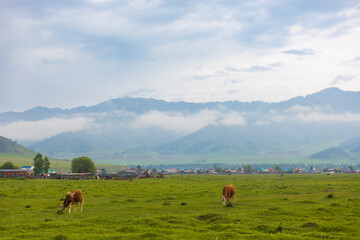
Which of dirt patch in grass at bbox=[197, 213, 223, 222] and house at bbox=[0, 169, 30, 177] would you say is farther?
house at bbox=[0, 169, 30, 177]

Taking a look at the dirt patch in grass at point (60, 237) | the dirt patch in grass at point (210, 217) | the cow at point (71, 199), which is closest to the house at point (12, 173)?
the cow at point (71, 199)

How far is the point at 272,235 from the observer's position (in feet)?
82.1

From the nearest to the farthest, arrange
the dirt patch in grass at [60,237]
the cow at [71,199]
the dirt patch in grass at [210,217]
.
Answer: the dirt patch in grass at [60,237], the dirt patch in grass at [210,217], the cow at [71,199]

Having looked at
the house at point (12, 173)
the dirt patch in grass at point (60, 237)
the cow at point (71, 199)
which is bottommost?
the house at point (12, 173)

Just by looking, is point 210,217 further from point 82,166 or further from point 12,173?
point 82,166

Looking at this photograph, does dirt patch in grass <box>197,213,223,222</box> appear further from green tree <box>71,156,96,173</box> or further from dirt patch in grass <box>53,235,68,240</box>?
green tree <box>71,156,96,173</box>

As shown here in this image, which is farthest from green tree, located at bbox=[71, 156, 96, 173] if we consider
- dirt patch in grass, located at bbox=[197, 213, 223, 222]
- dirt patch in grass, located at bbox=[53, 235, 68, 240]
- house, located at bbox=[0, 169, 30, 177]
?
dirt patch in grass, located at bbox=[53, 235, 68, 240]

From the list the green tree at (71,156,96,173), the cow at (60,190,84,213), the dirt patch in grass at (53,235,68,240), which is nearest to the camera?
the dirt patch in grass at (53,235,68,240)

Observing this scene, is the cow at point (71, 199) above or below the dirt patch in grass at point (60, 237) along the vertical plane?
above

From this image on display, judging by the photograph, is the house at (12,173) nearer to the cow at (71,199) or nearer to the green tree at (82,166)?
the green tree at (82,166)

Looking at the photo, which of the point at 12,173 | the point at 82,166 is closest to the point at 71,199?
the point at 12,173

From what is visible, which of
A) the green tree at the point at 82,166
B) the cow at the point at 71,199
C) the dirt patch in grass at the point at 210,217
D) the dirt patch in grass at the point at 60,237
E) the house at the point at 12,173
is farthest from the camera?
the green tree at the point at 82,166

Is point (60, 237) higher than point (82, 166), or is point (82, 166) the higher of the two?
point (82, 166)

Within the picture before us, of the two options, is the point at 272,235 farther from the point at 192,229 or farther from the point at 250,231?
the point at 192,229
